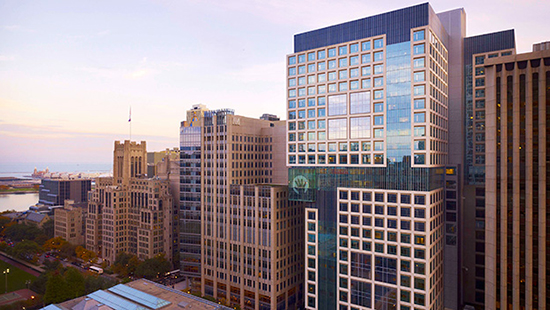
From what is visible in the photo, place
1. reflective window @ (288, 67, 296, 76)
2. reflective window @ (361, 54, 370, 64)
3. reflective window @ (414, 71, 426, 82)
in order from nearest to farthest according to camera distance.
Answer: reflective window @ (414, 71, 426, 82)
reflective window @ (361, 54, 370, 64)
reflective window @ (288, 67, 296, 76)

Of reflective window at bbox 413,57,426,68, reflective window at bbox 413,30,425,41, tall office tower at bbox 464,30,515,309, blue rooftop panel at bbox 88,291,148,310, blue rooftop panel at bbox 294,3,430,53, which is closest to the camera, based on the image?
blue rooftop panel at bbox 88,291,148,310

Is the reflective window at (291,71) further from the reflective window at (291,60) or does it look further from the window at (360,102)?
the window at (360,102)

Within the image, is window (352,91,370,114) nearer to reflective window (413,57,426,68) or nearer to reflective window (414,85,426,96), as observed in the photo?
reflective window (414,85,426,96)

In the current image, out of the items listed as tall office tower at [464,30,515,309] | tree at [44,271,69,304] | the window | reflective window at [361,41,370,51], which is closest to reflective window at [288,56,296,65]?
reflective window at [361,41,370,51]

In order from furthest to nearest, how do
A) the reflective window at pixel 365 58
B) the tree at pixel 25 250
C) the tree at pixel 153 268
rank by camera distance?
the tree at pixel 25 250, the tree at pixel 153 268, the reflective window at pixel 365 58

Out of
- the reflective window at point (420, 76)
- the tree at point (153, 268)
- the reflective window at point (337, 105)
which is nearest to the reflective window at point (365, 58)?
the reflective window at point (337, 105)

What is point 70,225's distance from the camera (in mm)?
160875

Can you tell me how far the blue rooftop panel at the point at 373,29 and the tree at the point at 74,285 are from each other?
9250cm

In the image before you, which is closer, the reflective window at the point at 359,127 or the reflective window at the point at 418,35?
the reflective window at the point at 418,35

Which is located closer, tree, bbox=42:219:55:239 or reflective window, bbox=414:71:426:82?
reflective window, bbox=414:71:426:82

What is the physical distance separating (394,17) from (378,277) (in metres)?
62.9

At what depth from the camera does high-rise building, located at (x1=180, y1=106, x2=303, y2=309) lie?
95.5 metres

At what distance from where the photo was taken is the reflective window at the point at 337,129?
8200cm

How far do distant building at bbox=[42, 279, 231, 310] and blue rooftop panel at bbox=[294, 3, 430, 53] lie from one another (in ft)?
238
